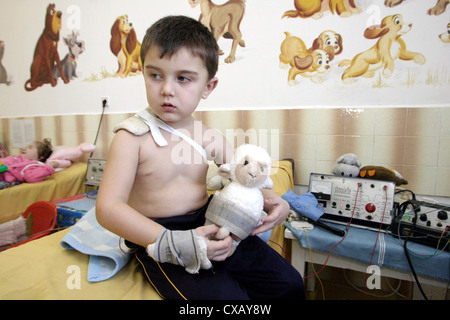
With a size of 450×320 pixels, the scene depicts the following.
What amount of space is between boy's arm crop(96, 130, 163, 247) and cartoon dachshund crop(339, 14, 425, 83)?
1439 mm

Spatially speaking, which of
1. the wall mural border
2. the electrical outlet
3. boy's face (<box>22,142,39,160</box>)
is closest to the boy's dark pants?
the wall mural border

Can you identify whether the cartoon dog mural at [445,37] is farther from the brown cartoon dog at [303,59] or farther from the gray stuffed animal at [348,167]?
the gray stuffed animal at [348,167]

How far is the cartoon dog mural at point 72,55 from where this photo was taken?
220 centimetres

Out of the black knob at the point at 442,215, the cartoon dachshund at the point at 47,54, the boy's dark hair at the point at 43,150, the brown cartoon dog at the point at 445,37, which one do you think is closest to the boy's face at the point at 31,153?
the boy's dark hair at the point at 43,150

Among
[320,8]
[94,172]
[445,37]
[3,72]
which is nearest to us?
[445,37]

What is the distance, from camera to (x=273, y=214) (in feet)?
2.46

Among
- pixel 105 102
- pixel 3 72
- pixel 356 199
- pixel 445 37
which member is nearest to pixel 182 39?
pixel 356 199

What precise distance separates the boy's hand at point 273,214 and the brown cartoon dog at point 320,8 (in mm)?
1319

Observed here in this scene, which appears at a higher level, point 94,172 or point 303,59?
point 303,59

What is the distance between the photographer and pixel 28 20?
237 centimetres

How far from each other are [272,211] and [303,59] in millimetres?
1196

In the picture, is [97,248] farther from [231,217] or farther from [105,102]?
[105,102]

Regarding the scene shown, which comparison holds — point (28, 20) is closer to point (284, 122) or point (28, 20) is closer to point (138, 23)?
point (138, 23)
